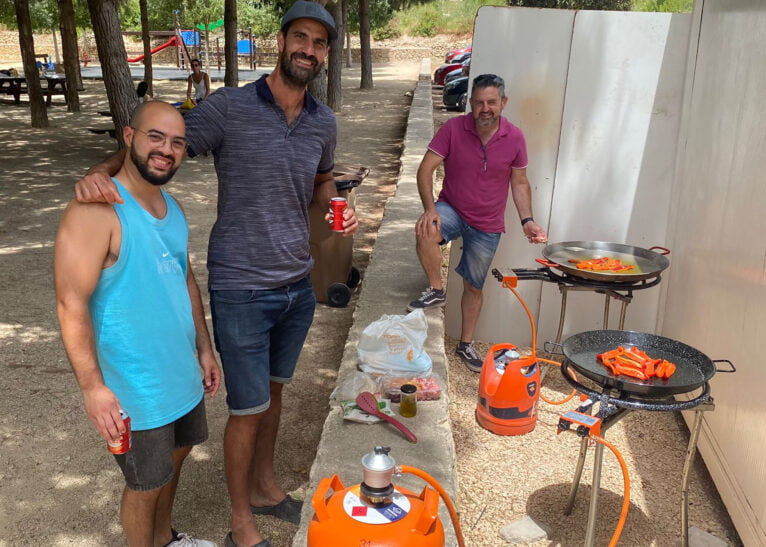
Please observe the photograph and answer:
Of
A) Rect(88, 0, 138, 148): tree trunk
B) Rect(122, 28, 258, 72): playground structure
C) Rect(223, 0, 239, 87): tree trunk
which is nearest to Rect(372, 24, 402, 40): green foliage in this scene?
Rect(122, 28, 258, 72): playground structure

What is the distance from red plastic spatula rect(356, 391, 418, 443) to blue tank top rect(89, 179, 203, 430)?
135cm

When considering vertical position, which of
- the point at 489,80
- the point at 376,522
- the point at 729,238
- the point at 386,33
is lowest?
the point at 376,522

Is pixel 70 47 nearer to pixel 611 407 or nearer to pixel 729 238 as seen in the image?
pixel 729 238

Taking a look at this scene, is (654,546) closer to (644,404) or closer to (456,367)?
(644,404)

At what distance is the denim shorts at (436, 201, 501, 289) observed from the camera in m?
5.05

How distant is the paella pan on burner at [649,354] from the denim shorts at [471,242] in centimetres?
172

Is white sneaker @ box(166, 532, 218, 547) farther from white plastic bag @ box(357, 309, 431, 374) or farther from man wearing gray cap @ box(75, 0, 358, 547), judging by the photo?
white plastic bag @ box(357, 309, 431, 374)

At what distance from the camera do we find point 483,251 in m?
5.11

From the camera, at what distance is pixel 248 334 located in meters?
2.98

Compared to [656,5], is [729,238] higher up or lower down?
lower down

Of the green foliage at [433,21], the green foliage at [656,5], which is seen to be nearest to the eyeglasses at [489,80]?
the green foliage at [656,5]

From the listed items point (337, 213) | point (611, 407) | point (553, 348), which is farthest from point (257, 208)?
point (553, 348)

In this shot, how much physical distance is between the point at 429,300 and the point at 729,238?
7.06 feet

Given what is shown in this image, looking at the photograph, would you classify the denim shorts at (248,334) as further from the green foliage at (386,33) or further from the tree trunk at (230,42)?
the green foliage at (386,33)
